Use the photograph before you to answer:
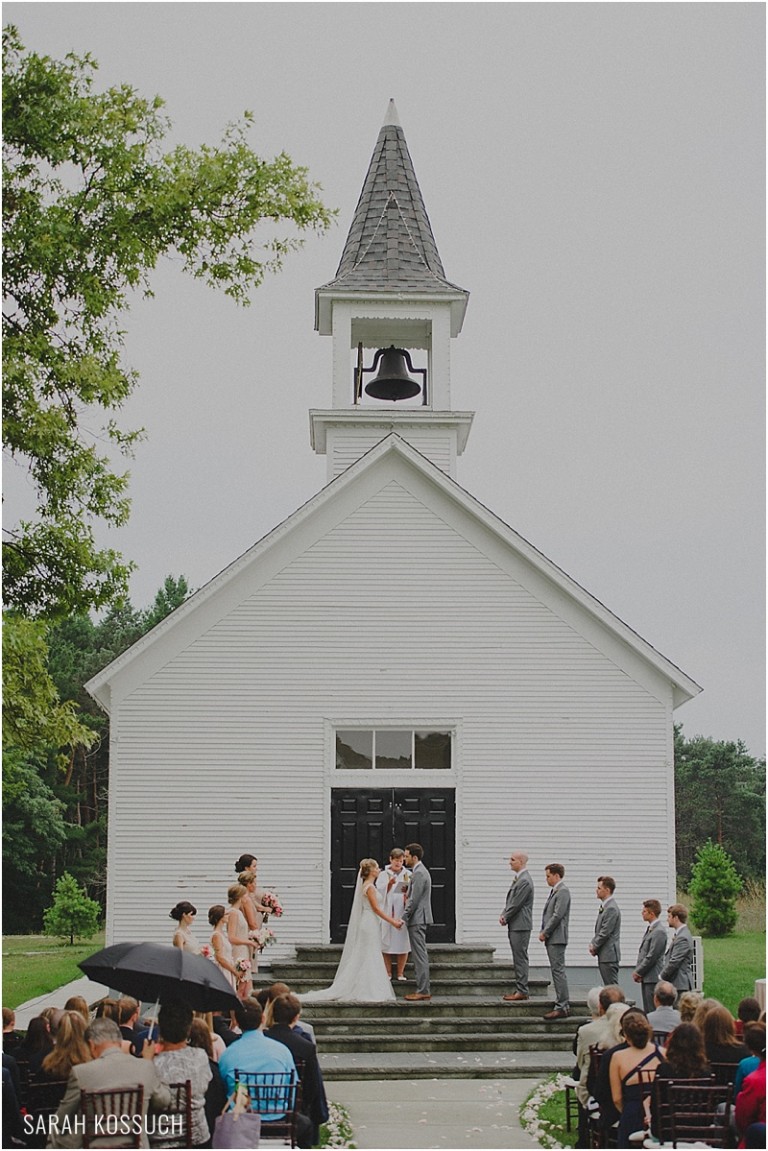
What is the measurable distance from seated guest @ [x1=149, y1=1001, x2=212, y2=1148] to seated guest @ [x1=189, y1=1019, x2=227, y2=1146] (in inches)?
1.8

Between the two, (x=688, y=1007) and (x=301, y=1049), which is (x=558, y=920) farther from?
(x=301, y=1049)

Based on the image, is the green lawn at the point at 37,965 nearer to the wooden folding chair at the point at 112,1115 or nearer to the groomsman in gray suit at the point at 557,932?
the groomsman in gray suit at the point at 557,932

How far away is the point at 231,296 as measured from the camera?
1405 centimetres

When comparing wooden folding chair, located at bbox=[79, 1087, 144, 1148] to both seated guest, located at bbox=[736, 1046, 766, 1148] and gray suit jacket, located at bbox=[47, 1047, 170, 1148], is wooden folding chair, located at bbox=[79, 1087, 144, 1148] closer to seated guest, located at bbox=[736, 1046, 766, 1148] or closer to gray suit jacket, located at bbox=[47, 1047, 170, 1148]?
gray suit jacket, located at bbox=[47, 1047, 170, 1148]

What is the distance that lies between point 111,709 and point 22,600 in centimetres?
418

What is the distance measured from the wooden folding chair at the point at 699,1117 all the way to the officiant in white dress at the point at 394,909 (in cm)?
784

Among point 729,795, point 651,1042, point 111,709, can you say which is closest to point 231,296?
point 111,709

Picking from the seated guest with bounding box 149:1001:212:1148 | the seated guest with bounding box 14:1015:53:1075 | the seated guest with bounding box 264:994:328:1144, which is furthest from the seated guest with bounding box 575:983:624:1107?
the seated guest with bounding box 14:1015:53:1075

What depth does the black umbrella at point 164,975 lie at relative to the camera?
26.2 feet

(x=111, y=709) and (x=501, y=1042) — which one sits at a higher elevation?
(x=111, y=709)

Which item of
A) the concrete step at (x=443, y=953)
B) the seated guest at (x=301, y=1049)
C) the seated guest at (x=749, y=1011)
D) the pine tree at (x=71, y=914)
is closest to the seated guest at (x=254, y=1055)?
the seated guest at (x=301, y=1049)

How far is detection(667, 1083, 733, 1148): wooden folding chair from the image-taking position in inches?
301

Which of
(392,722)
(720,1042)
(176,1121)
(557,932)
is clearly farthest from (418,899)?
(176,1121)

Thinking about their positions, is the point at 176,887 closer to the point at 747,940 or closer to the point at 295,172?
the point at 295,172
